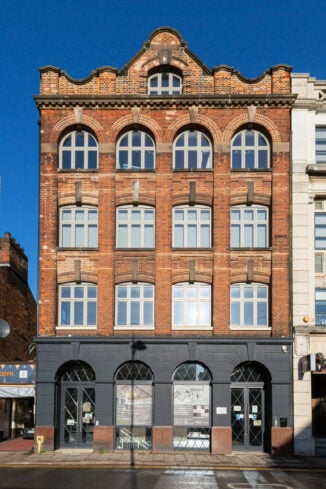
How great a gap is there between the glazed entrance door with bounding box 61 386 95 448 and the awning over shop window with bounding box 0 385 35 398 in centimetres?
427

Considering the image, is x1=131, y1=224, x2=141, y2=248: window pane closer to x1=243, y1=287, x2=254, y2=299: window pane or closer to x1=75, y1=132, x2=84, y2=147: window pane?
x1=75, y1=132, x2=84, y2=147: window pane

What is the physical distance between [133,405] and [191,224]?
8452 millimetres

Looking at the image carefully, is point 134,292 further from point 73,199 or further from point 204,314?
point 73,199

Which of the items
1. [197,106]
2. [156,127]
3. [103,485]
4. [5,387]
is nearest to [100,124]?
[156,127]

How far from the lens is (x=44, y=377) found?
27.3 m

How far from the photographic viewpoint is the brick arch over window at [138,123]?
93.8ft

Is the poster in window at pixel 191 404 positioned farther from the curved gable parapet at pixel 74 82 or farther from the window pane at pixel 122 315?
the curved gable parapet at pixel 74 82

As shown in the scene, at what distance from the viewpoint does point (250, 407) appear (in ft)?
90.0

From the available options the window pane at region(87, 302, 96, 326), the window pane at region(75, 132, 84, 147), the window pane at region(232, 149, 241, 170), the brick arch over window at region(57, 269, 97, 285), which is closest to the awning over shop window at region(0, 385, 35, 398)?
the window pane at region(87, 302, 96, 326)

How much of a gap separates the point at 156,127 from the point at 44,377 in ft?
40.3

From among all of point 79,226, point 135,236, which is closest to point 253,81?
point 135,236

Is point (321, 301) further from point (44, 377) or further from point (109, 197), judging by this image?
point (44, 377)

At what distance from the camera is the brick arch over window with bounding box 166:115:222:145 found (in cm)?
2853

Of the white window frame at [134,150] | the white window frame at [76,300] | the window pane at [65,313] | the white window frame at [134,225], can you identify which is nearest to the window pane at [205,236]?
the white window frame at [134,225]
